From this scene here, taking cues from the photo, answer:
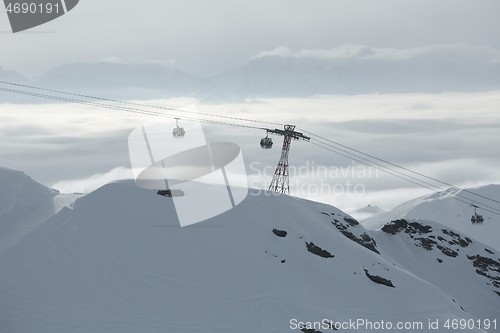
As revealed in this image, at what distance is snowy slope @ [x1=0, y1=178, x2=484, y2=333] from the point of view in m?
Result: 33.3

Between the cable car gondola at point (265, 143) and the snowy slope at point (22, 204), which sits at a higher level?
the cable car gondola at point (265, 143)

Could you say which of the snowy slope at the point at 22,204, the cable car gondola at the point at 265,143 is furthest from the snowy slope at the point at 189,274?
the cable car gondola at the point at 265,143

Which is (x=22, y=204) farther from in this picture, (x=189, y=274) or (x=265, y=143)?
(x=265, y=143)

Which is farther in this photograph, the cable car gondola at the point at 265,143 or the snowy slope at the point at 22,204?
the cable car gondola at the point at 265,143

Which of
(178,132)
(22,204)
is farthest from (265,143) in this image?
(22,204)

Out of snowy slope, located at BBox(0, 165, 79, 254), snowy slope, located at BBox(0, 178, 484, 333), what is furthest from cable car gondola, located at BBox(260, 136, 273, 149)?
snowy slope, located at BBox(0, 165, 79, 254)

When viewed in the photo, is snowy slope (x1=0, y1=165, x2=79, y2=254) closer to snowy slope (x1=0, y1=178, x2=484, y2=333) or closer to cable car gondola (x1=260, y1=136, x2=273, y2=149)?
snowy slope (x1=0, y1=178, x2=484, y2=333)

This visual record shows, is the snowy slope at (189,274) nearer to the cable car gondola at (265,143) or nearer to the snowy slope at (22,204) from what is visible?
the snowy slope at (22,204)

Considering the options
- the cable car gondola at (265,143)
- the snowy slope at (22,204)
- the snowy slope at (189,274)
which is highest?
the cable car gondola at (265,143)

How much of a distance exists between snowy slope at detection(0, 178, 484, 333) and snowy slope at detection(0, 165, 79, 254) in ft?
7.51

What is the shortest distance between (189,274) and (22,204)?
75.5 feet

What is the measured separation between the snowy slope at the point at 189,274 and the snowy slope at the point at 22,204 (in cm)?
229

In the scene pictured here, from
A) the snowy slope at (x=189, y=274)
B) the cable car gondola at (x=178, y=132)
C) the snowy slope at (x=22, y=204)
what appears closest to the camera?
the snowy slope at (x=189, y=274)

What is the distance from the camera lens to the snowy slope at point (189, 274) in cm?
3328
